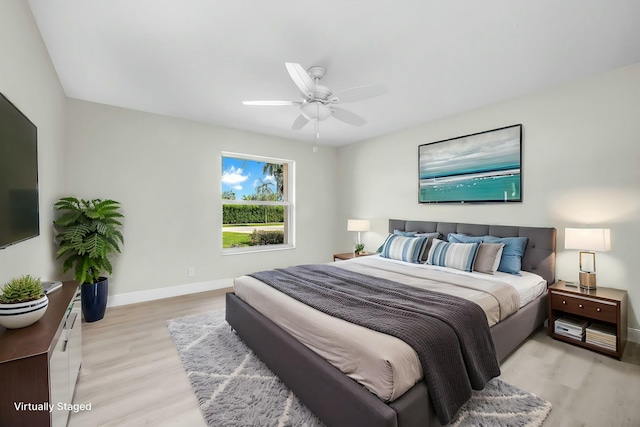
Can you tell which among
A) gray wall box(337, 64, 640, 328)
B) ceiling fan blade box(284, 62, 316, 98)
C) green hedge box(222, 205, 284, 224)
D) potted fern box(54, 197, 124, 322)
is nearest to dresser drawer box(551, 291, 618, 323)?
gray wall box(337, 64, 640, 328)

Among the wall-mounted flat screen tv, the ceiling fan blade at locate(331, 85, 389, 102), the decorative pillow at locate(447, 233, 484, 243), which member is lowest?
the decorative pillow at locate(447, 233, 484, 243)

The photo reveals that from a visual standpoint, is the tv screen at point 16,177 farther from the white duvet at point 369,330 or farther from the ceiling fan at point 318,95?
the white duvet at point 369,330

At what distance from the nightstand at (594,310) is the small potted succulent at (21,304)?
3.86m

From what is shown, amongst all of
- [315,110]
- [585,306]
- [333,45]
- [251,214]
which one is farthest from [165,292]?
[585,306]

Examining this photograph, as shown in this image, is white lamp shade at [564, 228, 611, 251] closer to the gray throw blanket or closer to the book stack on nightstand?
the book stack on nightstand

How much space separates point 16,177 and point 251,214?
3.47m

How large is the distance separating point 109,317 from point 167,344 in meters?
1.17

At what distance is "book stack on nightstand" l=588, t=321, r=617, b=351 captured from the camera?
2.40 meters

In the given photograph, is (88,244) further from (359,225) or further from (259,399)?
(359,225)

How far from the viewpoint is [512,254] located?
3062 millimetres

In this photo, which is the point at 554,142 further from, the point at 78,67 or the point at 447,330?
the point at 78,67

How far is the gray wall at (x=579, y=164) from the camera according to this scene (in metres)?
2.61

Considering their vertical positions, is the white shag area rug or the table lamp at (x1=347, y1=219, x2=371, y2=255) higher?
the table lamp at (x1=347, y1=219, x2=371, y2=255)

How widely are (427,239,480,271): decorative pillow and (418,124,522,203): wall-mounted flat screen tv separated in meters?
0.75
